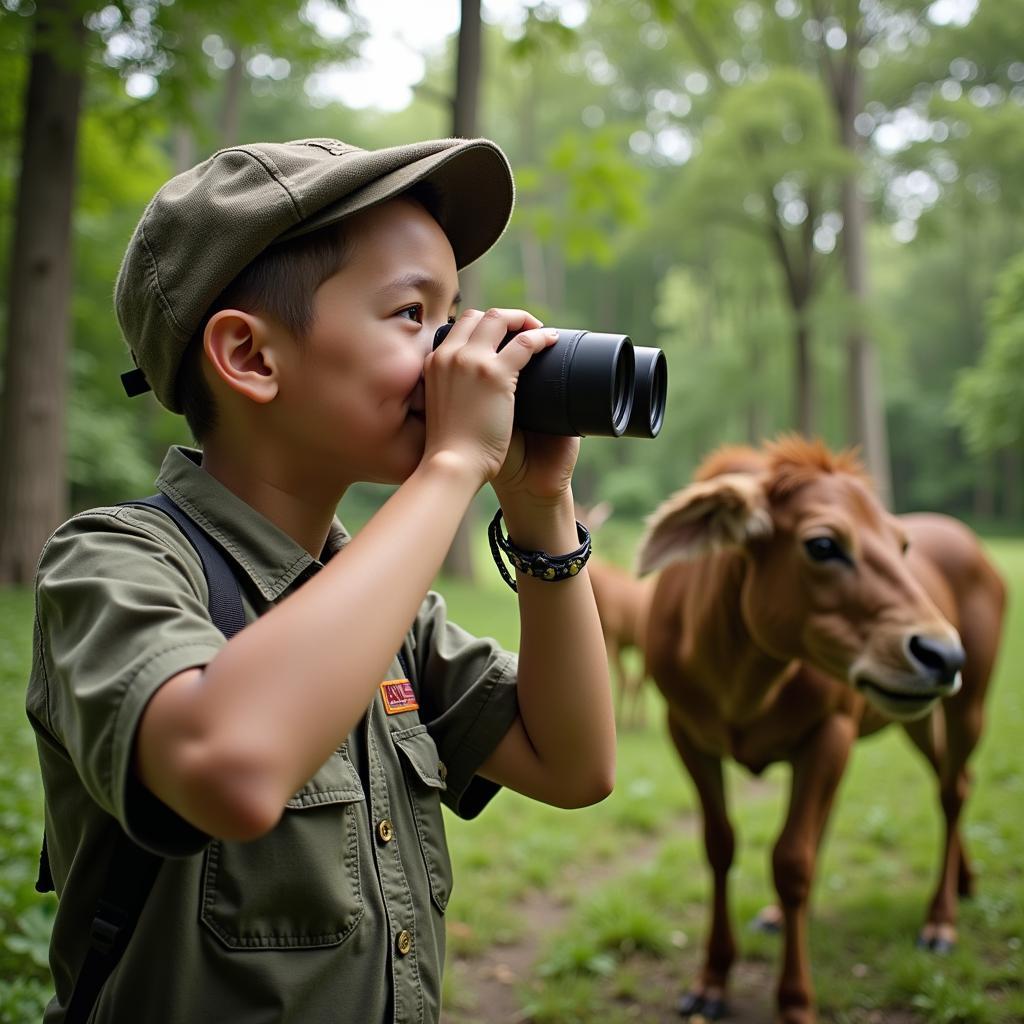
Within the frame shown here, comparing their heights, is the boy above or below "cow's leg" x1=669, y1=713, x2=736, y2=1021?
above

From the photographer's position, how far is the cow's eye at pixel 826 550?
3.26 m

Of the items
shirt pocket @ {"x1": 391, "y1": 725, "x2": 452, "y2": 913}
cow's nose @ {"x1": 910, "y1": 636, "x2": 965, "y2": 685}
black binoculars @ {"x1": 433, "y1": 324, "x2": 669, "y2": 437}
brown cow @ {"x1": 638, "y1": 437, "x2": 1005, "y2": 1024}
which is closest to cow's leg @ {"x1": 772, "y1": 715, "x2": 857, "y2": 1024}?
brown cow @ {"x1": 638, "y1": 437, "x2": 1005, "y2": 1024}

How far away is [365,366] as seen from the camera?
1.45m

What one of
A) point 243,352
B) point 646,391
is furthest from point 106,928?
point 646,391

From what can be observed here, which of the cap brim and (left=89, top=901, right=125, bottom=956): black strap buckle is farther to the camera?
the cap brim

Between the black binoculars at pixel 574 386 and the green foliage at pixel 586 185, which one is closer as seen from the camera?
the black binoculars at pixel 574 386

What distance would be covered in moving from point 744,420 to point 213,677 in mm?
43972

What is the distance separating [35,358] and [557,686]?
8.73 m

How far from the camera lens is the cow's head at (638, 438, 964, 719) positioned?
9.94 ft

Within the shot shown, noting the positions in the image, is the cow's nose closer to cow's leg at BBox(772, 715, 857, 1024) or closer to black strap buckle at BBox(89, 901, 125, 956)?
cow's leg at BBox(772, 715, 857, 1024)

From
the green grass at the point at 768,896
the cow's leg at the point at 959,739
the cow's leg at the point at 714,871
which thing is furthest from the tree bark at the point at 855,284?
the cow's leg at the point at 714,871

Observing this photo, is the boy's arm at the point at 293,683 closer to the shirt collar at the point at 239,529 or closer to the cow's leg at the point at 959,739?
the shirt collar at the point at 239,529

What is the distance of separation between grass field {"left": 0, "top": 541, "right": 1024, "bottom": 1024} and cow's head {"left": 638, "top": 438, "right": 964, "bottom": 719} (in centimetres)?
143

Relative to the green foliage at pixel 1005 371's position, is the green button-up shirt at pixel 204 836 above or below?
below
